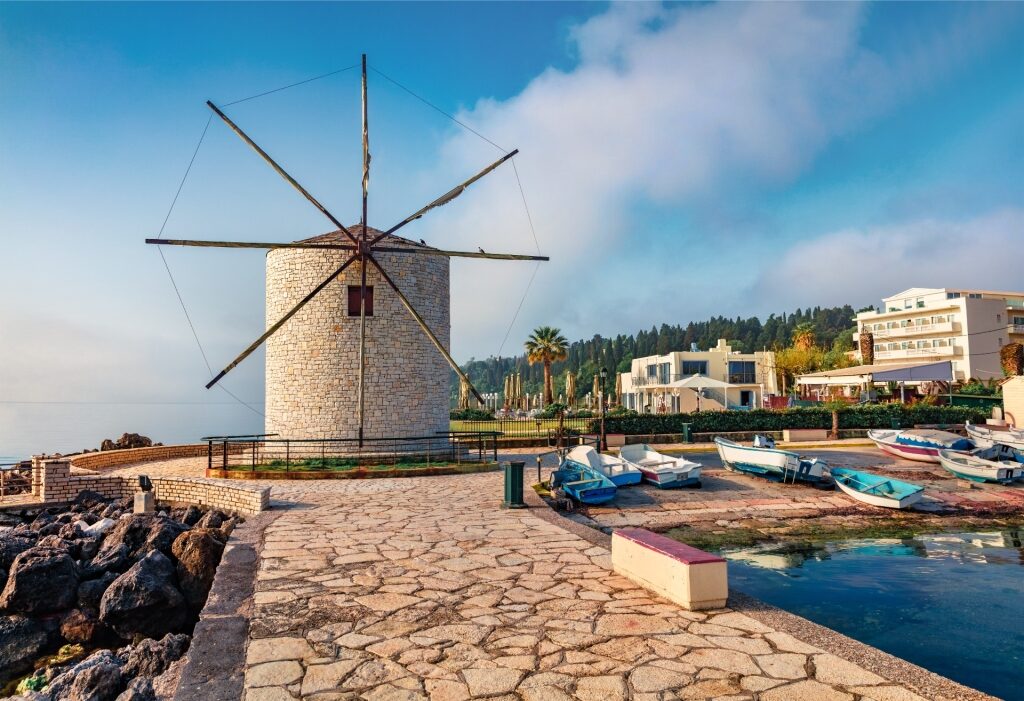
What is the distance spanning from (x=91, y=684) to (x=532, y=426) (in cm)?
2334

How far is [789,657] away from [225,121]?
19.2 meters

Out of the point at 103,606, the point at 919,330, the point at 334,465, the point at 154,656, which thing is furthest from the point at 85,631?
the point at 919,330

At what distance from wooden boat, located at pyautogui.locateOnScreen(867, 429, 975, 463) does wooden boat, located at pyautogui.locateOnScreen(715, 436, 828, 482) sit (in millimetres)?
5630

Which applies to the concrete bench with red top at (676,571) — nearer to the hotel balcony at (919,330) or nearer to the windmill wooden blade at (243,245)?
the windmill wooden blade at (243,245)

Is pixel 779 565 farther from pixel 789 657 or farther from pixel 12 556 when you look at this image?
pixel 12 556

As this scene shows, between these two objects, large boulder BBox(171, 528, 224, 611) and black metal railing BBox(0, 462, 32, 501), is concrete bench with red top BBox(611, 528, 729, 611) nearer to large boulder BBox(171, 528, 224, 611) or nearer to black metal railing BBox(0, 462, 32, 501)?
large boulder BBox(171, 528, 224, 611)

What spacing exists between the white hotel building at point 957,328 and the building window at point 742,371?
36.0 ft

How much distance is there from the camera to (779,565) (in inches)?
387

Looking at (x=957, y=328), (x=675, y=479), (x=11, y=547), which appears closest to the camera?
(x=11, y=547)

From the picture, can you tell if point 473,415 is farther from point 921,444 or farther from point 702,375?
point 921,444

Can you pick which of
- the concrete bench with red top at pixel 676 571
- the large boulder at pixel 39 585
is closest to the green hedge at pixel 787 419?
the concrete bench with red top at pixel 676 571

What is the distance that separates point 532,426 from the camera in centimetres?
2866

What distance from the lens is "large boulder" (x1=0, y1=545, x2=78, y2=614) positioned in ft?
26.8

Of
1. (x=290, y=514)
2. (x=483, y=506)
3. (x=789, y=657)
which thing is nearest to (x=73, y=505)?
(x=290, y=514)
